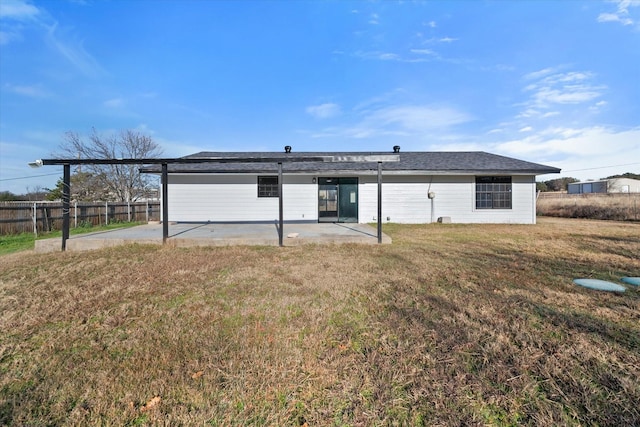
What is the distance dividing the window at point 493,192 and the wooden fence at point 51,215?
60.4 ft

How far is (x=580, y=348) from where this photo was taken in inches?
90.8

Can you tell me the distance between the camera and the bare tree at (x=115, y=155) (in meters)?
20.7

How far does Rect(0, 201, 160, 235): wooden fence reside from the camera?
32.9 feet

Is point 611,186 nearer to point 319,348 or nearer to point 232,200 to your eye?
point 232,200

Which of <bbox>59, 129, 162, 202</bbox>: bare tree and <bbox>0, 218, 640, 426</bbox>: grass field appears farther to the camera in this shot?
<bbox>59, 129, 162, 202</bbox>: bare tree

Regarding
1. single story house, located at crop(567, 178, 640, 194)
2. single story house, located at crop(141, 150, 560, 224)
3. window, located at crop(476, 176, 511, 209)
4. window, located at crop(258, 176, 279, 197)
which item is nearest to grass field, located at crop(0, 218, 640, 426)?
single story house, located at crop(141, 150, 560, 224)

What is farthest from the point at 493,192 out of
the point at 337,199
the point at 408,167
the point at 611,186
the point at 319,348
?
the point at 611,186

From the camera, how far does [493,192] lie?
42.9 ft

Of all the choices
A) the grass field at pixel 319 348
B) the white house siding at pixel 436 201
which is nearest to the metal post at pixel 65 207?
the grass field at pixel 319 348

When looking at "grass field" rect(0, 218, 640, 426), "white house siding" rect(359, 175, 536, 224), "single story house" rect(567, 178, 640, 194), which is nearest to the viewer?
"grass field" rect(0, 218, 640, 426)

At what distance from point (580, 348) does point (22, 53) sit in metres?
21.2

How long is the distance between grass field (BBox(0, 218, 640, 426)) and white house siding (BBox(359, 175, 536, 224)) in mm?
8230

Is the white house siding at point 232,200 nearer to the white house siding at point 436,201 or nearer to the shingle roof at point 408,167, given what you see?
the shingle roof at point 408,167

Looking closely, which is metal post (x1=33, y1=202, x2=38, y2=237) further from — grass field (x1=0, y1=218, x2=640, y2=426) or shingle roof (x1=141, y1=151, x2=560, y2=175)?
grass field (x1=0, y1=218, x2=640, y2=426)
